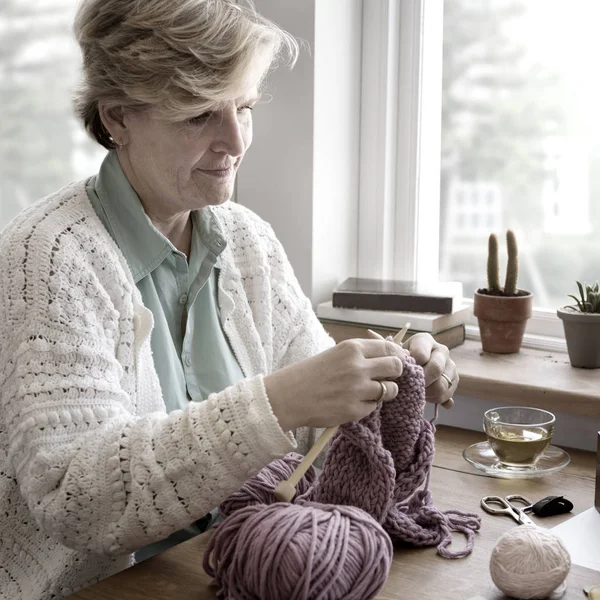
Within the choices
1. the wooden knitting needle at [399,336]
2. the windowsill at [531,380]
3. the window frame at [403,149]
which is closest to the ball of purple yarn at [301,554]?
the wooden knitting needle at [399,336]

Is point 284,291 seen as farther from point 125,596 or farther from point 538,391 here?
point 125,596

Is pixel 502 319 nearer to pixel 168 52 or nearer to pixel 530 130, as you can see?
pixel 530 130

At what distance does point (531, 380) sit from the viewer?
1.73 meters

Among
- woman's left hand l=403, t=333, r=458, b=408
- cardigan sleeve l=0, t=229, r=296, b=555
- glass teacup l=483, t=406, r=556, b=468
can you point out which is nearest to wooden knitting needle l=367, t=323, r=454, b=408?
woman's left hand l=403, t=333, r=458, b=408

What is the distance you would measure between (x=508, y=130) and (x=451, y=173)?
0.17m

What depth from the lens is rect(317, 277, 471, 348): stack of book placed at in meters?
1.90

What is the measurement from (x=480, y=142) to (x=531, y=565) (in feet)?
4.07

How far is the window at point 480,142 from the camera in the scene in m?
1.93

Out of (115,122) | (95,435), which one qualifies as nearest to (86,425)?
(95,435)

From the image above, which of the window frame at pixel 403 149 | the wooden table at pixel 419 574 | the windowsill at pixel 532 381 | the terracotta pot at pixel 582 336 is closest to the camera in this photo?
the wooden table at pixel 419 574

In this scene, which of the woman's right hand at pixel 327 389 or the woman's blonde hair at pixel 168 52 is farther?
the woman's blonde hair at pixel 168 52

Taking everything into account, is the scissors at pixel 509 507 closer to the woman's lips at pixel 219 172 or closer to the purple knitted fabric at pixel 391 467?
the purple knitted fabric at pixel 391 467

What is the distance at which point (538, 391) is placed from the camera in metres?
1.69

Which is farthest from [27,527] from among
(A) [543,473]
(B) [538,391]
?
(B) [538,391]
